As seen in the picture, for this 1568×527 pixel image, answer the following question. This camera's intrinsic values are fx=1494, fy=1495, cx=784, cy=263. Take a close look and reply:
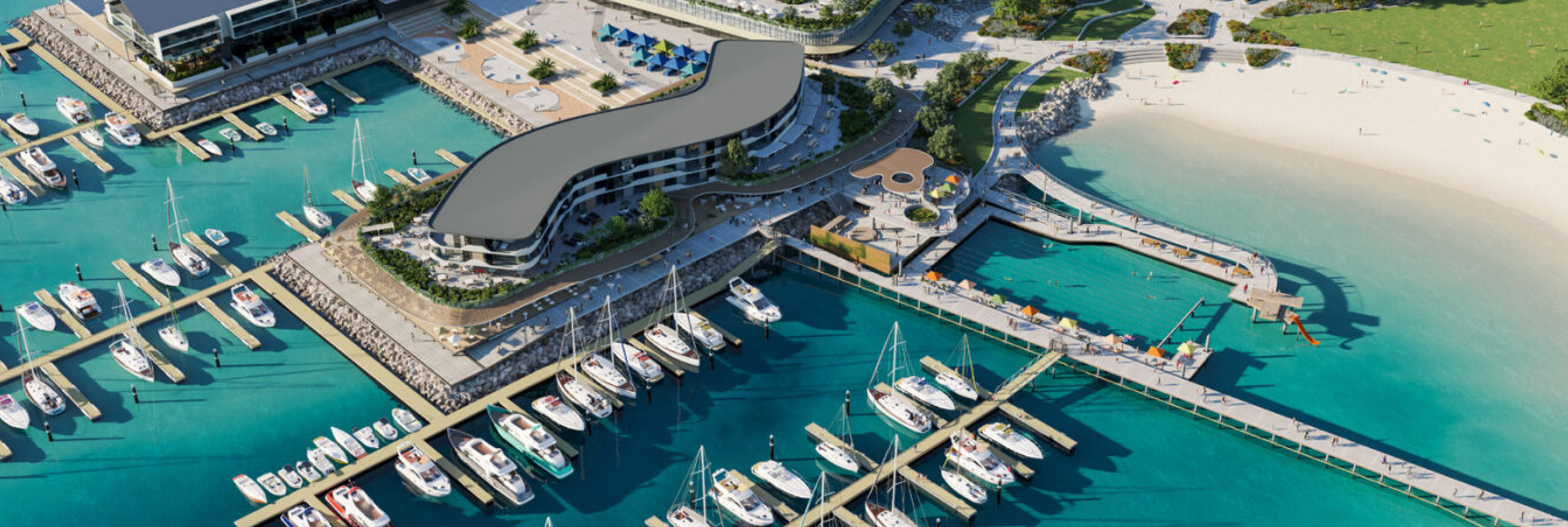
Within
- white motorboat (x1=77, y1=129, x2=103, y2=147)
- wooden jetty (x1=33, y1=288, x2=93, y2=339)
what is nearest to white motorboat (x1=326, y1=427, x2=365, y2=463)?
wooden jetty (x1=33, y1=288, x2=93, y2=339)

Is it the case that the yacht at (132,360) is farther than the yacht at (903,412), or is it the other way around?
the yacht at (132,360)

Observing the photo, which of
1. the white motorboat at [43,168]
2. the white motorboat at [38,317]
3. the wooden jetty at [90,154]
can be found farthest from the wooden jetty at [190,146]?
the white motorboat at [38,317]

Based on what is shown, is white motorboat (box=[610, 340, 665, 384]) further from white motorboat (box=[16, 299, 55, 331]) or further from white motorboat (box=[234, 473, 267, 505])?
white motorboat (box=[16, 299, 55, 331])

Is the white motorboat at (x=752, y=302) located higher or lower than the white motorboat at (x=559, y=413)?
higher

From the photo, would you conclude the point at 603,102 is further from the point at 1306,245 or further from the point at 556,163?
the point at 1306,245

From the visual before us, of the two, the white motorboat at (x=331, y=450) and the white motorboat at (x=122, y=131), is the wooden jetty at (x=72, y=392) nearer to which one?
the white motorboat at (x=331, y=450)

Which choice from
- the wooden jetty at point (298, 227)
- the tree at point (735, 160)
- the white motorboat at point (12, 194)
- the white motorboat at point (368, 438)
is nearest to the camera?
the white motorboat at point (368, 438)

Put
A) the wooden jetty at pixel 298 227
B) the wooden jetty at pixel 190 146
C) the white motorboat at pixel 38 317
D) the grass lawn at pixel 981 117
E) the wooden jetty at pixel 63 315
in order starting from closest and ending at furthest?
the wooden jetty at pixel 63 315 → the white motorboat at pixel 38 317 → the wooden jetty at pixel 298 227 → the wooden jetty at pixel 190 146 → the grass lawn at pixel 981 117
